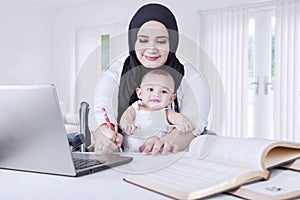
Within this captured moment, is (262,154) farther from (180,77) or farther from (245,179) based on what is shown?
(180,77)

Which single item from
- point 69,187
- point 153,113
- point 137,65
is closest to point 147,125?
point 153,113

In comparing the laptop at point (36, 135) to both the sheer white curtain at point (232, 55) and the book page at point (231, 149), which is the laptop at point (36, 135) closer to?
the book page at point (231, 149)

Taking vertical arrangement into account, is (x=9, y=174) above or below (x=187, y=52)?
below

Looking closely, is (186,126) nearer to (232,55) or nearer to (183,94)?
(183,94)

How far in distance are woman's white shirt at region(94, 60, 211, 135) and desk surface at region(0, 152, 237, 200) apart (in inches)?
5.9

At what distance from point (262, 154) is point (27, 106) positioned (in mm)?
529

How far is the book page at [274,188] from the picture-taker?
663 mm

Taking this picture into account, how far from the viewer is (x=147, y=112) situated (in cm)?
90

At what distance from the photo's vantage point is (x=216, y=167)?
859 millimetres

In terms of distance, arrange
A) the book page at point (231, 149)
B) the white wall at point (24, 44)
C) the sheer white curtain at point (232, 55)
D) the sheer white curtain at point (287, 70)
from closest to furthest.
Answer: the book page at point (231, 149) < the sheer white curtain at point (287, 70) < the sheer white curtain at point (232, 55) < the white wall at point (24, 44)

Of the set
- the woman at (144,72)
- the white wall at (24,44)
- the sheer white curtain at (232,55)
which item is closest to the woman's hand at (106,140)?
the woman at (144,72)

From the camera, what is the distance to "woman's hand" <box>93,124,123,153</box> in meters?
0.92

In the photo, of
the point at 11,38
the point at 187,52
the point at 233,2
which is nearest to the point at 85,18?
the point at 11,38

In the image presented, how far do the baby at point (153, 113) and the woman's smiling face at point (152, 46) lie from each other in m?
0.03
